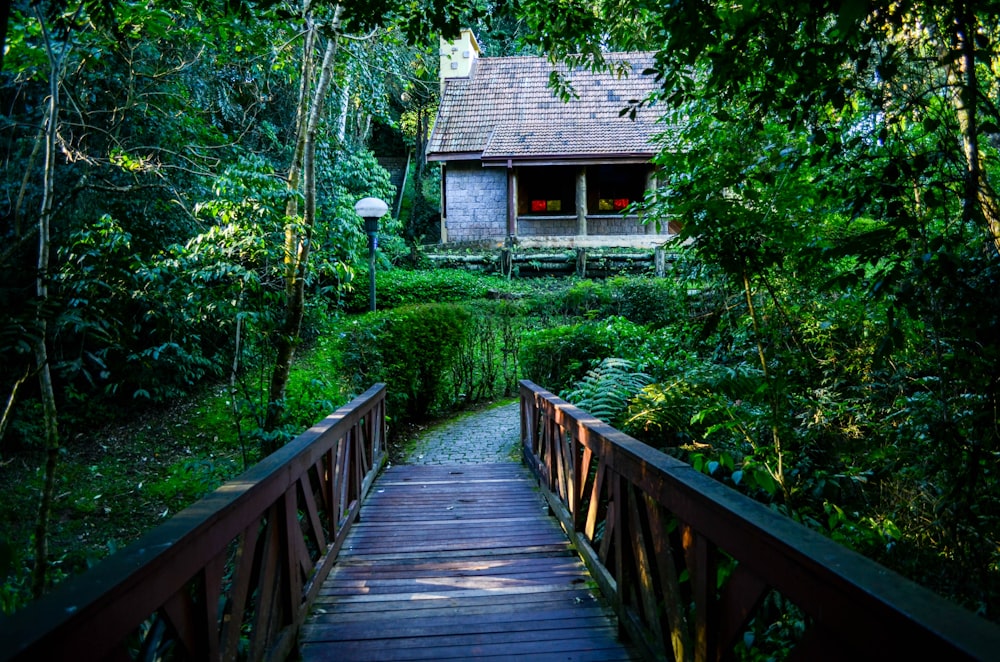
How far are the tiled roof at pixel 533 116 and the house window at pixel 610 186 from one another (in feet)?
6.64

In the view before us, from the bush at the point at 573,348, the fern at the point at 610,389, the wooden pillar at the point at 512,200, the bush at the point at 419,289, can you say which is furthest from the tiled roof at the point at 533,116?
the fern at the point at 610,389

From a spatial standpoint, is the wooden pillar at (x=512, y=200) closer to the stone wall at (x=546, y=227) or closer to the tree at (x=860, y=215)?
the stone wall at (x=546, y=227)

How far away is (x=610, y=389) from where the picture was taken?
6.13 meters

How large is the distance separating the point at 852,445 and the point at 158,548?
187 inches

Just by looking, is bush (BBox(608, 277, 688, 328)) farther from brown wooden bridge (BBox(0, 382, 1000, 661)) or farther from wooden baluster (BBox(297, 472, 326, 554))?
wooden baluster (BBox(297, 472, 326, 554))

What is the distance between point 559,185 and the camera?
26.4 metres

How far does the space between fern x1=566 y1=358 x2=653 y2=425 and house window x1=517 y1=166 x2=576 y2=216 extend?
1965 cm

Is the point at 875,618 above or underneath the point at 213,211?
underneath

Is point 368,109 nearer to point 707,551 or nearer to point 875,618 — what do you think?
point 707,551

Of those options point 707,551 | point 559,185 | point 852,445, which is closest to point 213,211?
point 707,551

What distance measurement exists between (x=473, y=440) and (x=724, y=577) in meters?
7.09

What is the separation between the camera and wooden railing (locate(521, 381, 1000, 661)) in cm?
127

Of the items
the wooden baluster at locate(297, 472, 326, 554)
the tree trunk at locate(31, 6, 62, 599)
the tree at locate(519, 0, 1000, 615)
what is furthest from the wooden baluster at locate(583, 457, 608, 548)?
the tree trunk at locate(31, 6, 62, 599)

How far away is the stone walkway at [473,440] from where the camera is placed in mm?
8734
